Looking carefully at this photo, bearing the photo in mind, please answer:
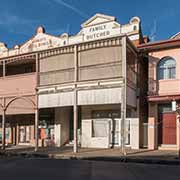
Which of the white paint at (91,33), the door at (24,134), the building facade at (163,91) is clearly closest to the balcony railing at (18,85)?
the white paint at (91,33)

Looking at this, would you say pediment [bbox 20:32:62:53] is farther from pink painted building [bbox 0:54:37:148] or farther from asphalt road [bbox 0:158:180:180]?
asphalt road [bbox 0:158:180:180]

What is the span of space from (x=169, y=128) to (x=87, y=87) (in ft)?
17.8

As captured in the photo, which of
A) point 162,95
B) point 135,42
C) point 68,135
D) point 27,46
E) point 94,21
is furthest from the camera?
point 27,46

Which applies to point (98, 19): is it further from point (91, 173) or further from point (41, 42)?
point (91, 173)

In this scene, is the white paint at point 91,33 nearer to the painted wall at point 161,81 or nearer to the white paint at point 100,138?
the painted wall at point 161,81

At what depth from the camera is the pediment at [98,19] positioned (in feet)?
76.0

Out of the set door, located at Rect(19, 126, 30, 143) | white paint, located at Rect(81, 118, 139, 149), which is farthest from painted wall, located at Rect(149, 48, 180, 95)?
door, located at Rect(19, 126, 30, 143)

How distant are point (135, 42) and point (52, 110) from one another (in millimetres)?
7826

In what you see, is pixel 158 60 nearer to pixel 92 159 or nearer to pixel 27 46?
pixel 92 159

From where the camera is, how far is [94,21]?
930 inches

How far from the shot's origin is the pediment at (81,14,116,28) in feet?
76.0

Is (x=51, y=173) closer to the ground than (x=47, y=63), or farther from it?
closer to the ground

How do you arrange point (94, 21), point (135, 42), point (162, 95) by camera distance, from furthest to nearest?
1. point (94, 21)
2. point (135, 42)
3. point (162, 95)

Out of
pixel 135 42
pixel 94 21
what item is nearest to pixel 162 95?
pixel 135 42
